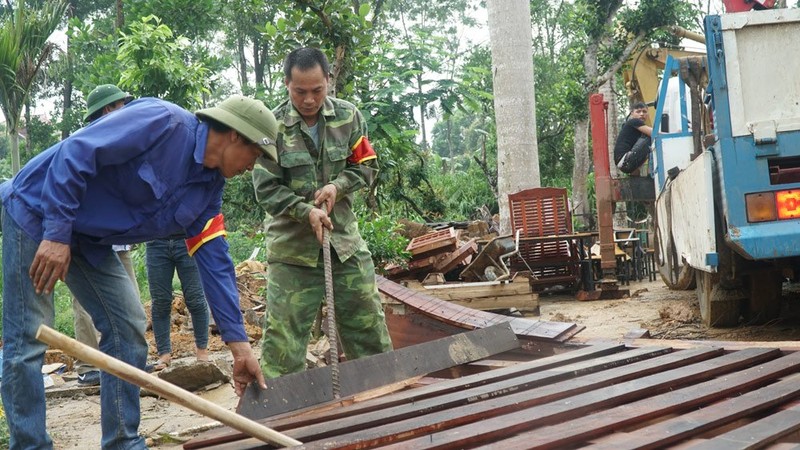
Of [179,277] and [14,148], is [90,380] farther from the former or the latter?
[14,148]

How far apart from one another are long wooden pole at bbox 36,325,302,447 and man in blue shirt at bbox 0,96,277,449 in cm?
50

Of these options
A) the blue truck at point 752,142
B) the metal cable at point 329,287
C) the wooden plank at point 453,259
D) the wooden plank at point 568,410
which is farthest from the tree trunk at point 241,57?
the wooden plank at point 568,410

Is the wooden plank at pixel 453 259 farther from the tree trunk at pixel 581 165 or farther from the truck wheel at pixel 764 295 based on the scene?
the tree trunk at pixel 581 165

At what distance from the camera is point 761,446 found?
8.22 feet

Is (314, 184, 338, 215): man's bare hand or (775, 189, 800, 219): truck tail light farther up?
(314, 184, 338, 215): man's bare hand

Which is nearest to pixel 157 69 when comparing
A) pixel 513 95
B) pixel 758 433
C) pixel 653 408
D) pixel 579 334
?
pixel 513 95

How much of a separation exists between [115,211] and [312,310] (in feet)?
4.27

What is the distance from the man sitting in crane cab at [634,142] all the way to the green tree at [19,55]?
22.2 ft

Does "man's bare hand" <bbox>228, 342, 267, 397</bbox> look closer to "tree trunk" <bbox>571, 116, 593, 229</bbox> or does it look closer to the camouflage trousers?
the camouflage trousers

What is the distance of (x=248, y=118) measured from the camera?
10.5 feet

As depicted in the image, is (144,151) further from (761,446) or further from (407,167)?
(407,167)

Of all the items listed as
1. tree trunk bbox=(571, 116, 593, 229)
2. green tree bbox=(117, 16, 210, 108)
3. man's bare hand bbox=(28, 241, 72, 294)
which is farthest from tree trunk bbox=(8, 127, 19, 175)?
tree trunk bbox=(571, 116, 593, 229)

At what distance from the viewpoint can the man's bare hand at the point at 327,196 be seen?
13.3ft

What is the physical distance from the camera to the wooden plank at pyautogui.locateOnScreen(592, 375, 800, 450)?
2504 millimetres
